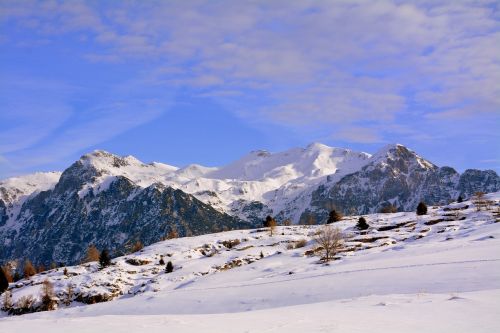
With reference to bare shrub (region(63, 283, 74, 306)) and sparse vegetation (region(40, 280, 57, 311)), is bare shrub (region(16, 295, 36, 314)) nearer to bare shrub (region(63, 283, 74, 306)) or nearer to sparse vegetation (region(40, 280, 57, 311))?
sparse vegetation (region(40, 280, 57, 311))

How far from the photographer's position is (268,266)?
77812 millimetres

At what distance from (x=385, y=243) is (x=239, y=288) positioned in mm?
47755

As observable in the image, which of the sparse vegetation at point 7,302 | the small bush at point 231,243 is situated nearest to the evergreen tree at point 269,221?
the small bush at point 231,243

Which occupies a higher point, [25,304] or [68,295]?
[68,295]

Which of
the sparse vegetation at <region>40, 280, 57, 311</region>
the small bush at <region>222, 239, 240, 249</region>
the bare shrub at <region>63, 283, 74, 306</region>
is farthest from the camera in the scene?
the small bush at <region>222, 239, 240, 249</region>

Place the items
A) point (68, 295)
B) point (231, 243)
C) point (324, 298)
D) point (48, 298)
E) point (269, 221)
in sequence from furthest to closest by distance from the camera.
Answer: point (269, 221) → point (231, 243) → point (68, 295) → point (48, 298) → point (324, 298)

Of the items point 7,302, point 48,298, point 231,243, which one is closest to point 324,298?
point 48,298

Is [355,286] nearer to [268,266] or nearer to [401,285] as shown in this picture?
[401,285]

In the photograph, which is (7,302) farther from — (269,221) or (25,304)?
(269,221)

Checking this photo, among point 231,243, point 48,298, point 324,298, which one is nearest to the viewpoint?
point 324,298

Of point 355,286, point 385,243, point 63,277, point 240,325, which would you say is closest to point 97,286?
point 63,277

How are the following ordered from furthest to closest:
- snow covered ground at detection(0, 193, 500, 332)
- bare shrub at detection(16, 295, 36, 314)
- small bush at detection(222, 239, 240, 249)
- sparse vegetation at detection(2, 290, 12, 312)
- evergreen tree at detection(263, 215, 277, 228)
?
evergreen tree at detection(263, 215, 277, 228), small bush at detection(222, 239, 240, 249), sparse vegetation at detection(2, 290, 12, 312), bare shrub at detection(16, 295, 36, 314), snow covered ground at detection(0, 193, 500, 332)

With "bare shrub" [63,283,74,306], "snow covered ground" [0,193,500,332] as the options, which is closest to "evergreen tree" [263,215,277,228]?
"snow covered ground" [0,193,500,332]

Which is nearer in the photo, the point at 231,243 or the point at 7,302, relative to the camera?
the point at 7,302
